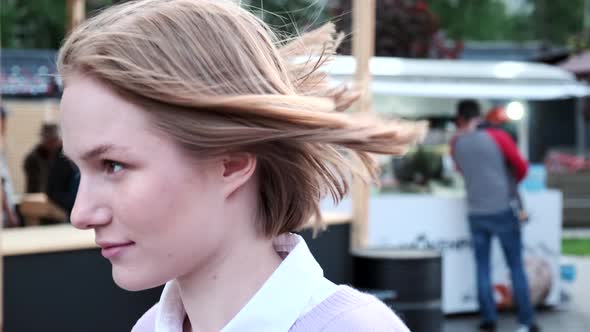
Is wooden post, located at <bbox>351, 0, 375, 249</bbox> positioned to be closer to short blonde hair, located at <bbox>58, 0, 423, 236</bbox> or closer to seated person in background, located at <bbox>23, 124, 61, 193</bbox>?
short blonde hair, located at <bbox>58, 0, 423, 236</bbox>

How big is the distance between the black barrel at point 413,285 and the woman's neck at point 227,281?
14.1ft

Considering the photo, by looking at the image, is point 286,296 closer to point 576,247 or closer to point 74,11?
point 74,11

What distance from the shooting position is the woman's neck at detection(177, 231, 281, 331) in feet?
4.16

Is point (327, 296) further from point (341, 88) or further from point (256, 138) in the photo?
point (341, 88)

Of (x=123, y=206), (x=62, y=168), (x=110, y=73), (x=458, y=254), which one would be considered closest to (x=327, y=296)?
(x=123, y=206)

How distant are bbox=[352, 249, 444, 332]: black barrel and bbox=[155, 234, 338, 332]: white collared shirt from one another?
4283mm

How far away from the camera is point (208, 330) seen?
50.7 inches

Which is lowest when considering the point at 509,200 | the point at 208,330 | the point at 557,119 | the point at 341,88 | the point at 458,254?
the point at 557,119

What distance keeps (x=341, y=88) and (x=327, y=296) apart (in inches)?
13.9

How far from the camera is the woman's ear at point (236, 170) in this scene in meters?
1.24

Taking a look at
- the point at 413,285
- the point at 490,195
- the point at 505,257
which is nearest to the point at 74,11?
the point at 490,195

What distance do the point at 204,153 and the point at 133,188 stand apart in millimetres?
103

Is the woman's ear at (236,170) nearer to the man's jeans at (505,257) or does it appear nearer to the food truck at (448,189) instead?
the food truck at (448,189)

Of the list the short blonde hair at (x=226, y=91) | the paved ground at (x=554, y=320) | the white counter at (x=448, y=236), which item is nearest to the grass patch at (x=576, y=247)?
the paved ground at (x=554, y=320)
